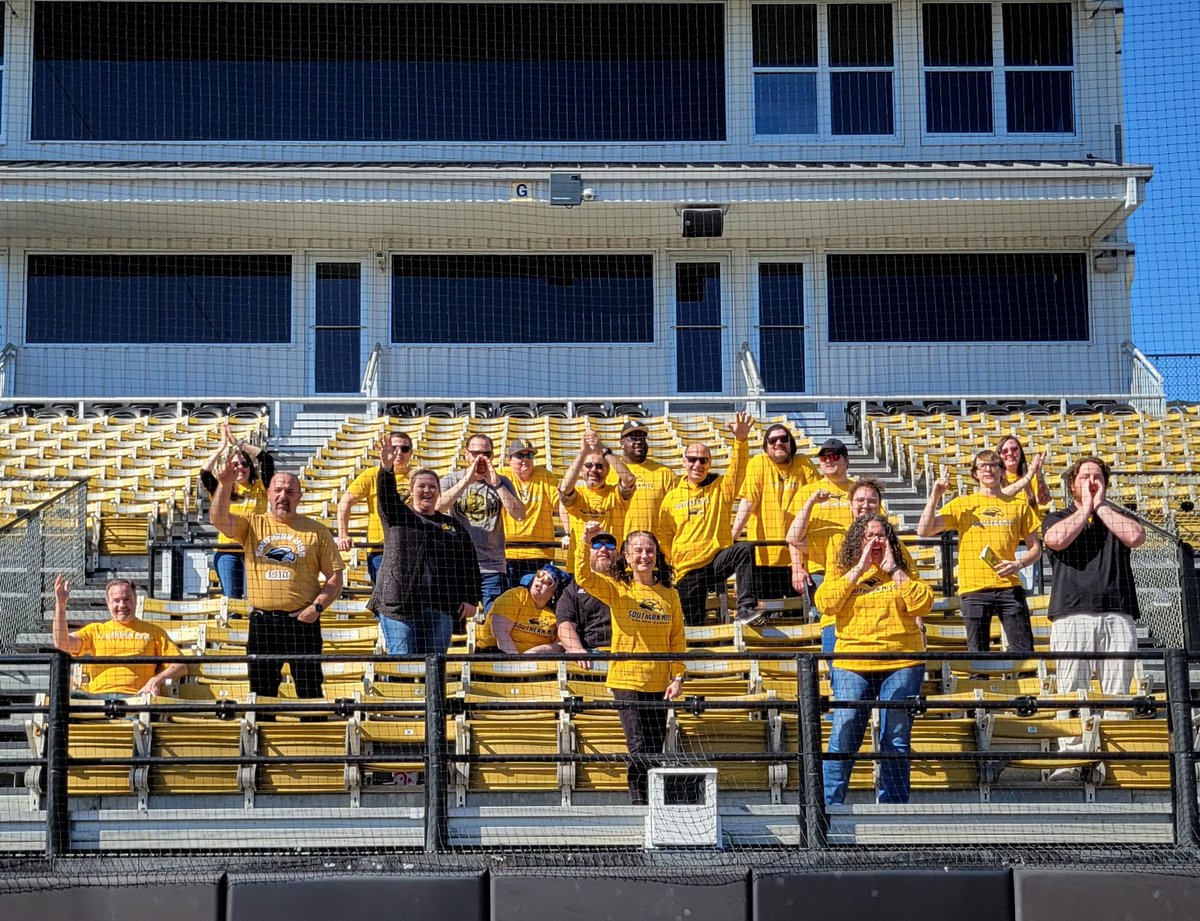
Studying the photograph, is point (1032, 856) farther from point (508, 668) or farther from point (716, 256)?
point (716, 256)

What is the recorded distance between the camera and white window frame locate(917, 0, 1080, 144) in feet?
69.3

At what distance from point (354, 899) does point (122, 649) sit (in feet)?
8.29

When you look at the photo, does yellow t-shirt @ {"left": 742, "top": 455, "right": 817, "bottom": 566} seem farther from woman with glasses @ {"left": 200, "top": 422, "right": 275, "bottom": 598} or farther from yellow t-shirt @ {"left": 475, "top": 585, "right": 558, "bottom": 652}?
woman with glasses @ {"left": 200, "top": 422, "right": 275, "bottom": 598}

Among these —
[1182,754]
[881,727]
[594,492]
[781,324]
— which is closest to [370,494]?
[594,492]

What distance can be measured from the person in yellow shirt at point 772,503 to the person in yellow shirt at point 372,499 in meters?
2.23

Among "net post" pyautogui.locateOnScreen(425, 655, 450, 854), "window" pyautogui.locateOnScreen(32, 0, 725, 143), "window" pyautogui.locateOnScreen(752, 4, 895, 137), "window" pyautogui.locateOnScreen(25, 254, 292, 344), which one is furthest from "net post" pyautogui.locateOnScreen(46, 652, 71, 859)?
"window" pyautogui.locateOnScreen(752, 4, 895, 137)

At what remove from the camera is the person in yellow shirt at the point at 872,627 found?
7.90m

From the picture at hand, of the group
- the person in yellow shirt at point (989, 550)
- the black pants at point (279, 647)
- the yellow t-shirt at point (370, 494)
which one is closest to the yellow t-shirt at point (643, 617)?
the black pants at point (279, 647)

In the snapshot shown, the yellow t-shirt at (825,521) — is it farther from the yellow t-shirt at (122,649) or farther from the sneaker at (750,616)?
the yellow t-shirt at (122,649)

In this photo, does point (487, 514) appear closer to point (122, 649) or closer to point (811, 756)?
point (122, 649)

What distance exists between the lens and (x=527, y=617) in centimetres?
943

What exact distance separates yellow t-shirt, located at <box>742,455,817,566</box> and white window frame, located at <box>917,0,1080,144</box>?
441 inches

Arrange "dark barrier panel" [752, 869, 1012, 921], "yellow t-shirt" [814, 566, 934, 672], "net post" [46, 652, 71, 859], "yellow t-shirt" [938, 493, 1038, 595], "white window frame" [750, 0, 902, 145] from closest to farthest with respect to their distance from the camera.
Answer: "dark barrier panel" [752, 869, 1012, 921]
"net post" [46, 652, 71, 859]
"yellow t-shirt" [814, 566, 934, 672]
"yellow t-shirt" [938, 493, 1038, 595]
"white window frame" [750, 0, 902, 145]

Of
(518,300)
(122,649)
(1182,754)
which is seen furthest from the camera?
(518,300)
